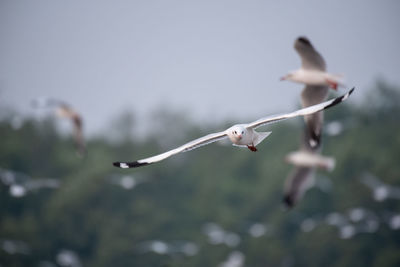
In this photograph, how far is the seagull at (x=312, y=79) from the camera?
903cm

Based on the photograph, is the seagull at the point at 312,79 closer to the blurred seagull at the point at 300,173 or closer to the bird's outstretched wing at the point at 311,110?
the bird's outstretched wing at the point at 311,110

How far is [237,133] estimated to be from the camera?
5883 mm

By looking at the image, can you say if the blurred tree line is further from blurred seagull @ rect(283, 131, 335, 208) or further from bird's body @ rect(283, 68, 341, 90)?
bird's body @ rect(283, 68, 341, 90)

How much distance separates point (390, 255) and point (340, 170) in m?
9.46

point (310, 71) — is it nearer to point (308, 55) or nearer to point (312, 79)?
point (312, 79)

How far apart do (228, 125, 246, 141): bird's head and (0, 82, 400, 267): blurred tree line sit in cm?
1578

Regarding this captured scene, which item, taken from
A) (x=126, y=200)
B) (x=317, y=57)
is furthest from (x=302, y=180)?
(x=126, y=200)

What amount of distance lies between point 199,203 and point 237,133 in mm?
33387

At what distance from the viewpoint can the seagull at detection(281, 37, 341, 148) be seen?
29.6ft

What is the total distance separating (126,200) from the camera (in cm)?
3803

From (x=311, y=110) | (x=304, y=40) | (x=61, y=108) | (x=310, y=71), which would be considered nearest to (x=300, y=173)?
(x=310, y=71)

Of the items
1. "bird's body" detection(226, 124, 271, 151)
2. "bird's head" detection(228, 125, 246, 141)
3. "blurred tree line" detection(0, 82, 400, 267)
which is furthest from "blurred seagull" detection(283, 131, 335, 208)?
"bird's head" detection(228, 125, 246, 141)

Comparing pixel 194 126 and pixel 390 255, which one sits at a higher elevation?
pixel 194 126

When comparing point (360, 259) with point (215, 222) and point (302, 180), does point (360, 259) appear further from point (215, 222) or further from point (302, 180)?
point (302, 180)
